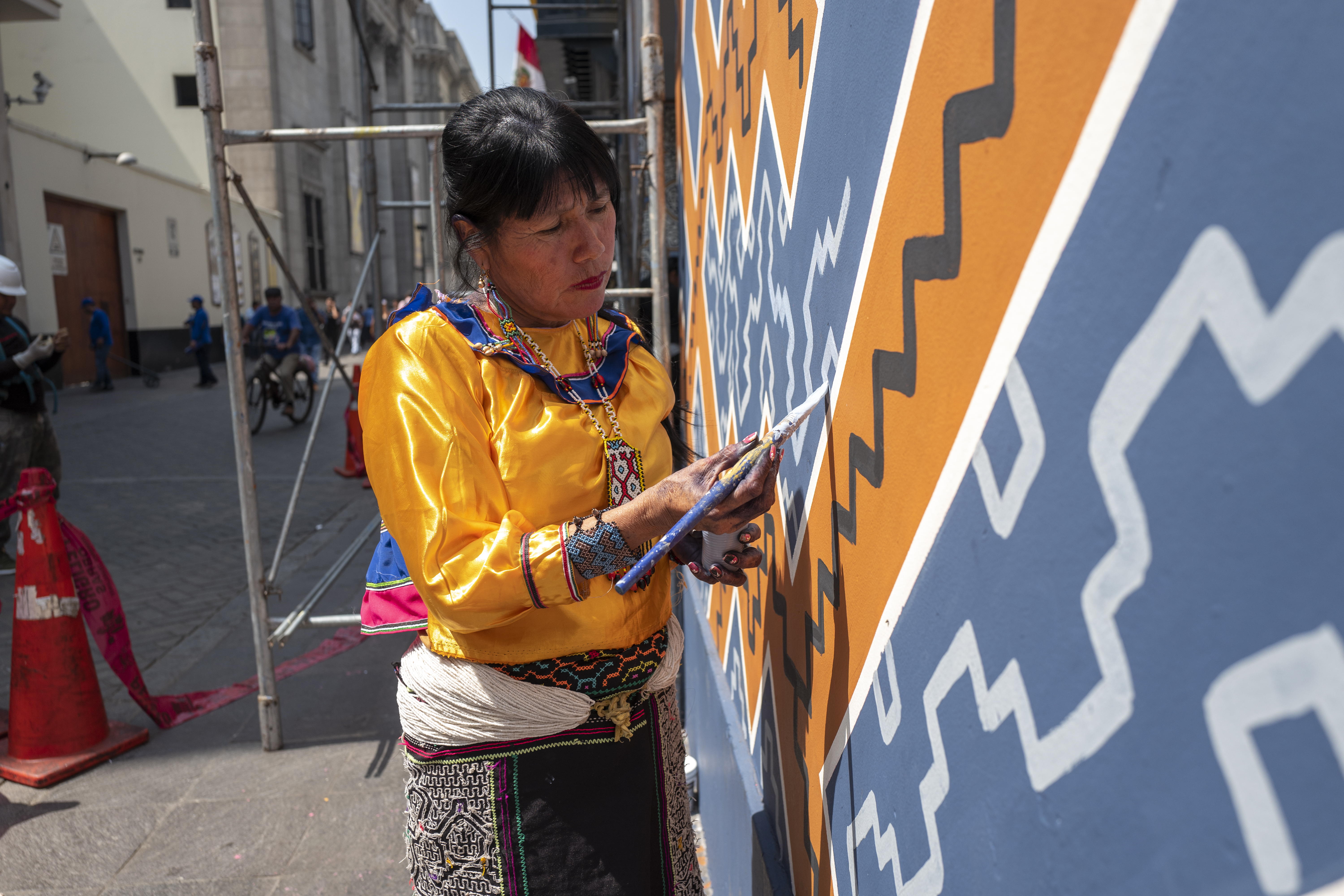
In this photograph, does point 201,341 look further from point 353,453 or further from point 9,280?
point 9,280

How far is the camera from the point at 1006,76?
636mm

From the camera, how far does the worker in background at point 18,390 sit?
204 inches

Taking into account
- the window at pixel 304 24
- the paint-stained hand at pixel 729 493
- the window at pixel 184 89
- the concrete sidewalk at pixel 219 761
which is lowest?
the concrete sidewalk at pixel 219 761

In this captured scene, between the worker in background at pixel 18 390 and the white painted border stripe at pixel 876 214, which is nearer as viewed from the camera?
the white painted border stripe at pixel 876 214

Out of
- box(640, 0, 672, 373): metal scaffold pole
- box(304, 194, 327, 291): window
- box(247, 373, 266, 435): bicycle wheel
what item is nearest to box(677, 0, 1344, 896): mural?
box(640, 0, 672, 373): metal scaffold pole

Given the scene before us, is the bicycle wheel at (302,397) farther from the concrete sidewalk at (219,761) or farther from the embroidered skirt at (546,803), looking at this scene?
the embroidered skirt at (546,803)

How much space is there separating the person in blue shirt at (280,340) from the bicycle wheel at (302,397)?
0.13 m

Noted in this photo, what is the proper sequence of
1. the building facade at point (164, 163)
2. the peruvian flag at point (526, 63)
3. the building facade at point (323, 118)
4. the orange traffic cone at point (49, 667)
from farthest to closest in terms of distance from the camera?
the building facade at point (323, 118)
the building facade at point (164, 163)
the peruvian flag at point (526, 63)
the orange traffic cone at point (49, 667)

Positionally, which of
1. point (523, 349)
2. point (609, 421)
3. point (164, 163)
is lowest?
point (609, 421)

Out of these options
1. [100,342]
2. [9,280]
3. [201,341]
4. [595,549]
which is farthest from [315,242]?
[595,549]

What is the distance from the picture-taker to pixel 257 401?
1173cm

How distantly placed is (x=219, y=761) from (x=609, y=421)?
2.74 m

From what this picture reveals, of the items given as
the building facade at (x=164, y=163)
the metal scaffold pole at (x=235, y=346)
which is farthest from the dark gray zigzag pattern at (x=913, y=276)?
the building facade at (x=164, y=163)

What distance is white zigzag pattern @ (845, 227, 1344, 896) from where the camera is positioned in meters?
0.37
